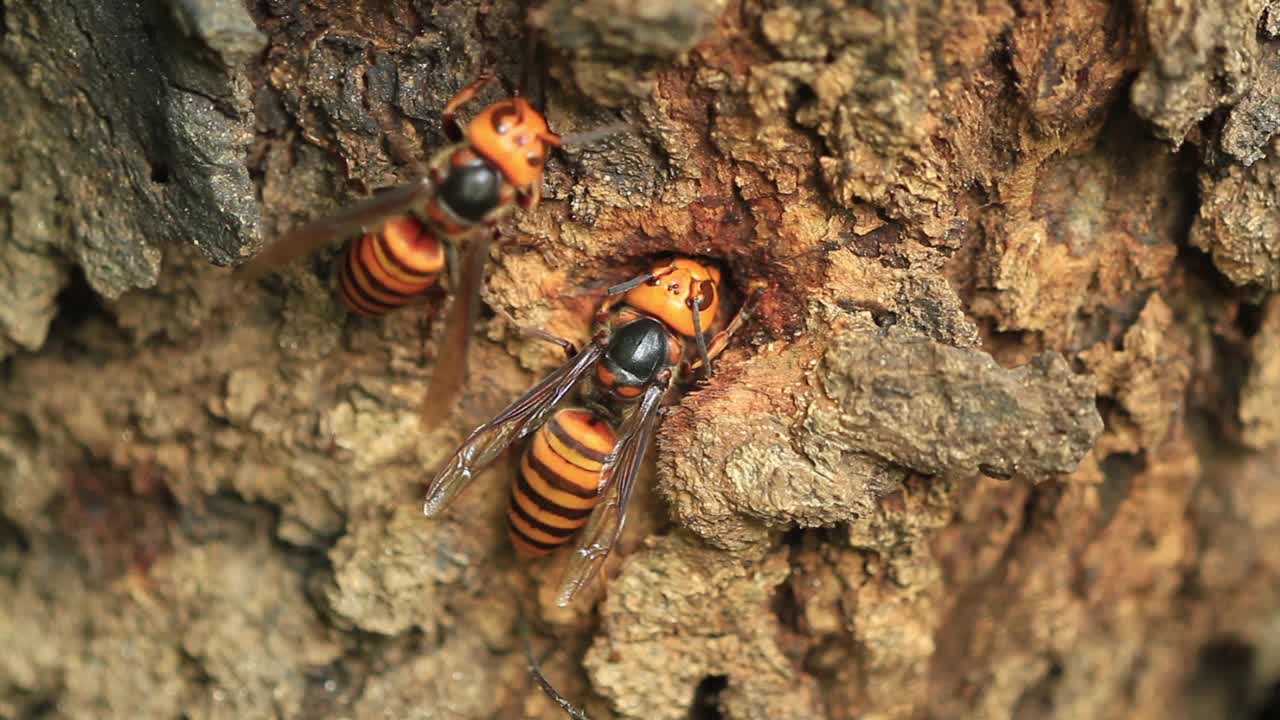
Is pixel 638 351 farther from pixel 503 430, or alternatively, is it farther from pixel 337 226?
pixel 337 226

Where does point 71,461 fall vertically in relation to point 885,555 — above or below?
below

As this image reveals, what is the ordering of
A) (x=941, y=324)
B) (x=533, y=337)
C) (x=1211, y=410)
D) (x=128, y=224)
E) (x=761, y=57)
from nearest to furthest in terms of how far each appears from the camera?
(x=761, y=57), (x=941, y=324), (x=128, y=224), (x=533, y=337), (x=1211, y=410)

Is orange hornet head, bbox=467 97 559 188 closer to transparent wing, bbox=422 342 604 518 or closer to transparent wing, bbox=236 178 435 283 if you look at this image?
transparent wing, bbox=236 178 435 283

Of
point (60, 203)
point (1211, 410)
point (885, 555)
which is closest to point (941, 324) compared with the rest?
point (885, 555)

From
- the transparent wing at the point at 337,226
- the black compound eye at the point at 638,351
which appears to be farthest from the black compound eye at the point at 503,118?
the black compound eye at the point at 638,351

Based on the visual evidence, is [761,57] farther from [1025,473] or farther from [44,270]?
[44,270]

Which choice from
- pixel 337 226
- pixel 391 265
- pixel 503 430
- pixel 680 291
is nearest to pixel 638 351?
pixel 680 291
